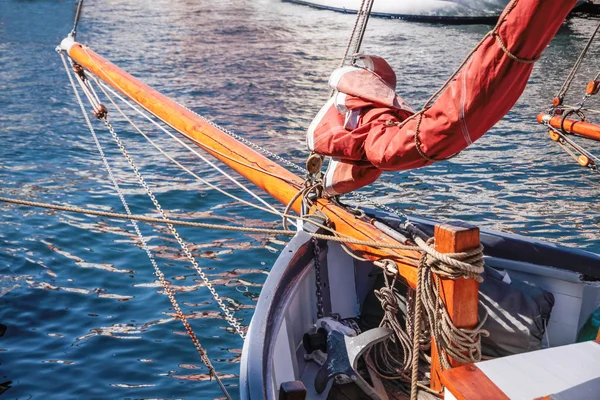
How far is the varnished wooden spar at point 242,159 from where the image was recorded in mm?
5262

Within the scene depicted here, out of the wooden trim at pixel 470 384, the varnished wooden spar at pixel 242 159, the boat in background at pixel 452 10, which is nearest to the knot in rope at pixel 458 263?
the wooden trim at pixel 470 384

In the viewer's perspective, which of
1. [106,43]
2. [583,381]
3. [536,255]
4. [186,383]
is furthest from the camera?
[106,43]

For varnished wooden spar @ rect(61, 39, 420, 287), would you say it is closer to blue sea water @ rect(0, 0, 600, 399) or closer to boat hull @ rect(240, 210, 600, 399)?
boat hull @ rect(240, 210, 600, 399)

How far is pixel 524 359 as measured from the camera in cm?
389

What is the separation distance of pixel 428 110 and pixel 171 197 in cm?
901

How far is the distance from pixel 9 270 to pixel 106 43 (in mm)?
18217

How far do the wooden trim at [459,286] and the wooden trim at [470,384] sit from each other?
237 millimetres

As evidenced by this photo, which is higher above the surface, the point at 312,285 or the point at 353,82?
the point at 353,82

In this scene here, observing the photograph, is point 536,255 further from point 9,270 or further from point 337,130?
point 9,270

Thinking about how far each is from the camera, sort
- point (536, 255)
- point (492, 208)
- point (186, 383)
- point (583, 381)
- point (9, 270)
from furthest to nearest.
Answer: point (492, 208) → point (9, 270) → point (186, 383) → point (536, 255) → point (583, 381)

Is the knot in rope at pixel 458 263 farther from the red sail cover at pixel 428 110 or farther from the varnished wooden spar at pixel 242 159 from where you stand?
the varnished wooden spar at pixel 242 159

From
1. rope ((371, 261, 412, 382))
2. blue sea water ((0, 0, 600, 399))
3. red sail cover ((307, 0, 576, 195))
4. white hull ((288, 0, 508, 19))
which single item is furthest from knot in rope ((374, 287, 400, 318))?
white hull ((288, 0, 508, 19))

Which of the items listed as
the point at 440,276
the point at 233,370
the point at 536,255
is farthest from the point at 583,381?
the point at 233,370

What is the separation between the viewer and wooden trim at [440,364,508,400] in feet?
11.7
